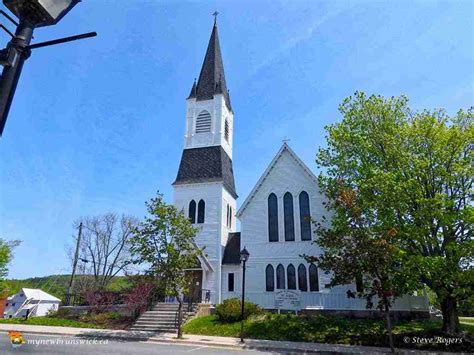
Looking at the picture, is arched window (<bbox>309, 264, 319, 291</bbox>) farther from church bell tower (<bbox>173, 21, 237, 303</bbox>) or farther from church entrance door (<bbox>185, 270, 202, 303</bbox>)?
church entrance door (<bbox>185, 270, 202, 303</bbox>)

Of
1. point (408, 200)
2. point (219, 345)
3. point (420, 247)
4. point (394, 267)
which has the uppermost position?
point (408, 200)

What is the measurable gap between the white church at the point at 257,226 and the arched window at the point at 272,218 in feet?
0.27

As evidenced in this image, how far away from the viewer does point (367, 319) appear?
20.1 m

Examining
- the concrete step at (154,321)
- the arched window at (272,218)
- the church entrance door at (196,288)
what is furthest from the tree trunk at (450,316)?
the church entrance door at (196,288)

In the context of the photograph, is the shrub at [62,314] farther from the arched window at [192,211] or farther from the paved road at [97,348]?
the arched window at [192,211]

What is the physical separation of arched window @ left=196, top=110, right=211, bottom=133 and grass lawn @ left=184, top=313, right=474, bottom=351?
19177mm

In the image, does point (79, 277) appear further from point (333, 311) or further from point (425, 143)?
point (425, 143)

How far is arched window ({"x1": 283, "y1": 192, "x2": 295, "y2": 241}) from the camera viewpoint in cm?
2655

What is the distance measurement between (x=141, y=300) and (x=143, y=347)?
8965 millimetres

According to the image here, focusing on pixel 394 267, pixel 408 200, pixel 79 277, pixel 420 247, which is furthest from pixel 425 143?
pixel 79 277

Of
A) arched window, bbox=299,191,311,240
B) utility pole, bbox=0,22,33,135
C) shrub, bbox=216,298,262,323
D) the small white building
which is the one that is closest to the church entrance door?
shrub, bbox=216,298,262,323

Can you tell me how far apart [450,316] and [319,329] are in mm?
6488

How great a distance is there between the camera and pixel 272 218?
90.4 ft

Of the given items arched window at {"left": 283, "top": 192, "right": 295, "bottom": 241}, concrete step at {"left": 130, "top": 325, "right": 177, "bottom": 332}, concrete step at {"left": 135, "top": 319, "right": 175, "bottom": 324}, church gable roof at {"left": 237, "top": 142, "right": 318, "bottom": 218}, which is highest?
church gable roof at {"left": 237, "top": 142, "right": 318, "bottom": 218}
